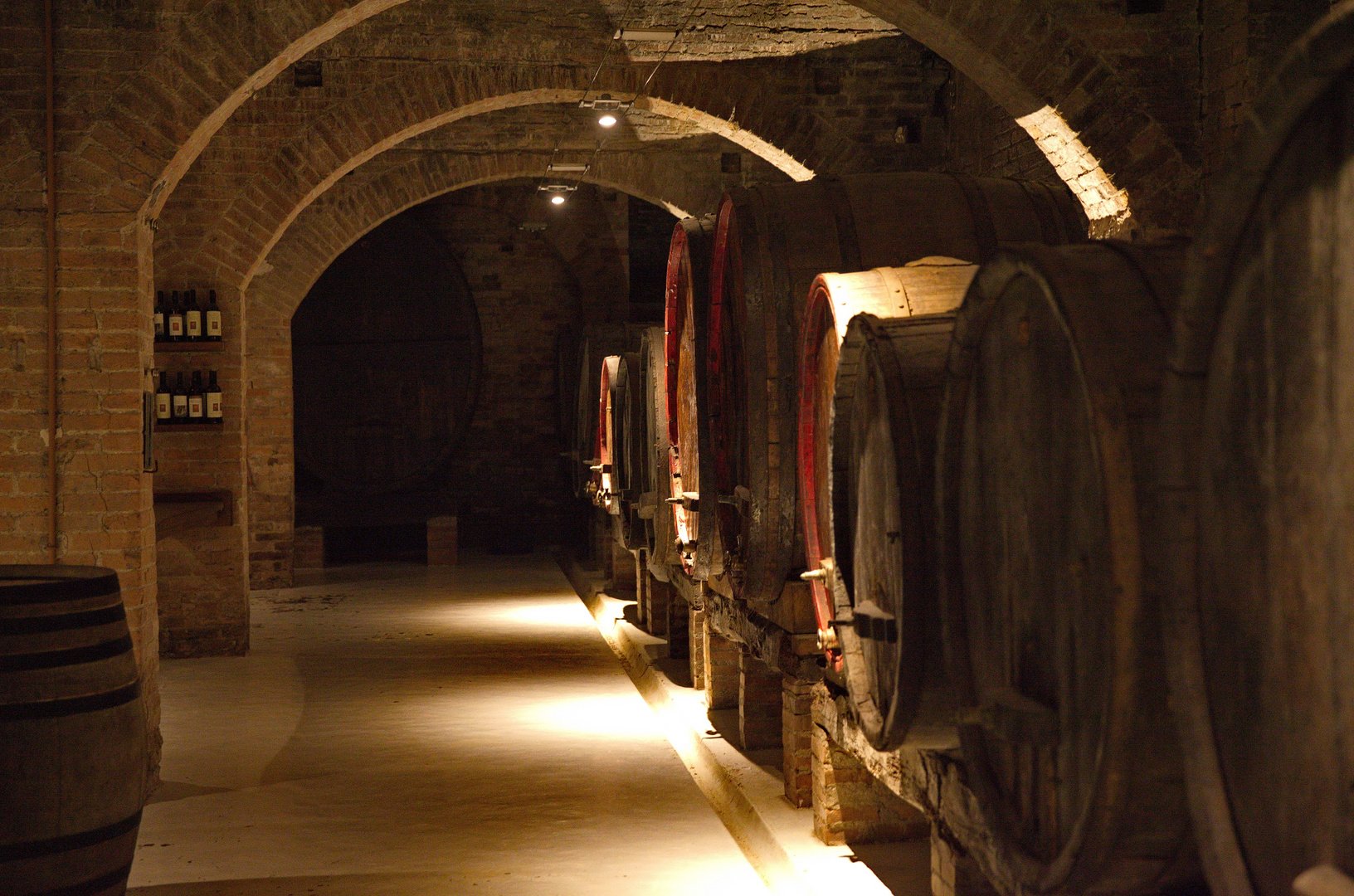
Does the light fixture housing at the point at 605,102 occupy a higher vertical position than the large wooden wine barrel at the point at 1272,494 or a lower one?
higher

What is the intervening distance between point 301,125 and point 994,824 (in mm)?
8012

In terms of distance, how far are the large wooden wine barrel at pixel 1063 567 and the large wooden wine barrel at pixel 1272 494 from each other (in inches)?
5.5

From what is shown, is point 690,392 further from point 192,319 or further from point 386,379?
point 386,379

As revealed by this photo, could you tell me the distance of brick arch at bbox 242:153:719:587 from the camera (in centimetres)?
1149

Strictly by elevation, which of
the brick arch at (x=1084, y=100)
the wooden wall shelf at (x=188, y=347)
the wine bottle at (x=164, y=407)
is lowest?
the wine bottle at (x=164, y=407)

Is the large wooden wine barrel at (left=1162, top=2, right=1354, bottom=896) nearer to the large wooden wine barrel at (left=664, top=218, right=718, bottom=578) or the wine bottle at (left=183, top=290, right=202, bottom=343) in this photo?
the large wooden wine barrel at (left=664, top=218, right=718, bottom=578)

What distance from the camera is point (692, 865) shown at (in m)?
4.34

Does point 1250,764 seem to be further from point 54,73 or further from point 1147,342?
point 54,73

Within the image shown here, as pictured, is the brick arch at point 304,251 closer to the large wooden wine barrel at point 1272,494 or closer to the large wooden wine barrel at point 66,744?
the large wooden wine barrel at point 66,744

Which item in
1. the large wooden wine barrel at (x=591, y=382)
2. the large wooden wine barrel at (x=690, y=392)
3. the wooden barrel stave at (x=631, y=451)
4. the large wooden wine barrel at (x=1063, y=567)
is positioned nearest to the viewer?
the large wooden wine barrel at (x=1063, y=567)

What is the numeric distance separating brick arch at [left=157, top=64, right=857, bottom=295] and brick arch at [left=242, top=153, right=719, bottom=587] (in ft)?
7.36

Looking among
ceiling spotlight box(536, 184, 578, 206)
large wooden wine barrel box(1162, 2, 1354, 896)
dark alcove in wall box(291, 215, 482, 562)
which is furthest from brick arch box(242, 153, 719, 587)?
large wooden wine barrel box(1162, 2, 1354, 896)

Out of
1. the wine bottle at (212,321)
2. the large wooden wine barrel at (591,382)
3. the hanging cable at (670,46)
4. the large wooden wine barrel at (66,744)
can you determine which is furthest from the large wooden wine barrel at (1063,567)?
the large wooden wine barrel at (591,382)

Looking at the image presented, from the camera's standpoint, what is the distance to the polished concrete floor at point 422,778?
14.0 feet
